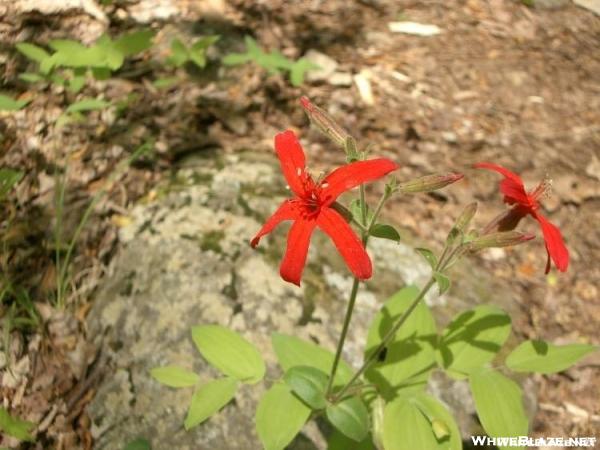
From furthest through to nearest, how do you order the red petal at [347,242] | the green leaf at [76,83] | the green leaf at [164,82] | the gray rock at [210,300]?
the green leaf at [164,82], the green leaf at [76,83], the gray rock at [210,300], the red petal at [347,242]

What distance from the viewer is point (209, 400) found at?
5.48 feet

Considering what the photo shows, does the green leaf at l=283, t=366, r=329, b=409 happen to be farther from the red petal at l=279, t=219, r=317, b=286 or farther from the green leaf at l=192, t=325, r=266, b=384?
the red petal at l=279, t=219, r=317, b=286

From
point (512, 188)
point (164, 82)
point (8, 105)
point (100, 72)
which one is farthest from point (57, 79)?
point (512, 188)

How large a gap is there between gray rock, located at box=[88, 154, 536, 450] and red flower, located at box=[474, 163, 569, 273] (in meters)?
0.89

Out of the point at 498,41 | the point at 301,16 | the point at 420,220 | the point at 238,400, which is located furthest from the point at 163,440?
the point at 498,41

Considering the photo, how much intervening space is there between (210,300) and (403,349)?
793 mm

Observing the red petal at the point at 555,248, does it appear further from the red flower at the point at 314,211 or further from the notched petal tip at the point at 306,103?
the notched petal tip at the point at 306,103

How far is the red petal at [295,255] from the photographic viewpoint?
48.1 inches

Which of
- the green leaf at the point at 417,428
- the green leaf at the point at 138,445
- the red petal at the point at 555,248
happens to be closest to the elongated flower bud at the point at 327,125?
the red petal at the point at 555,248

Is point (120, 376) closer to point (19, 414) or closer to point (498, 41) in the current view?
point (19, 414)

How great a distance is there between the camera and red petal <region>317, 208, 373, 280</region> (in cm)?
120

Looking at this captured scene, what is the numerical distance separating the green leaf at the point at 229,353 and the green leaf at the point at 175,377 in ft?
0.32

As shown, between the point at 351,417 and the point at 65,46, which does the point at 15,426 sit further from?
the point at 65,46

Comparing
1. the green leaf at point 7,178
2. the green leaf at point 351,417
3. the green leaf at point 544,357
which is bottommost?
the green leaf at point 351,417
